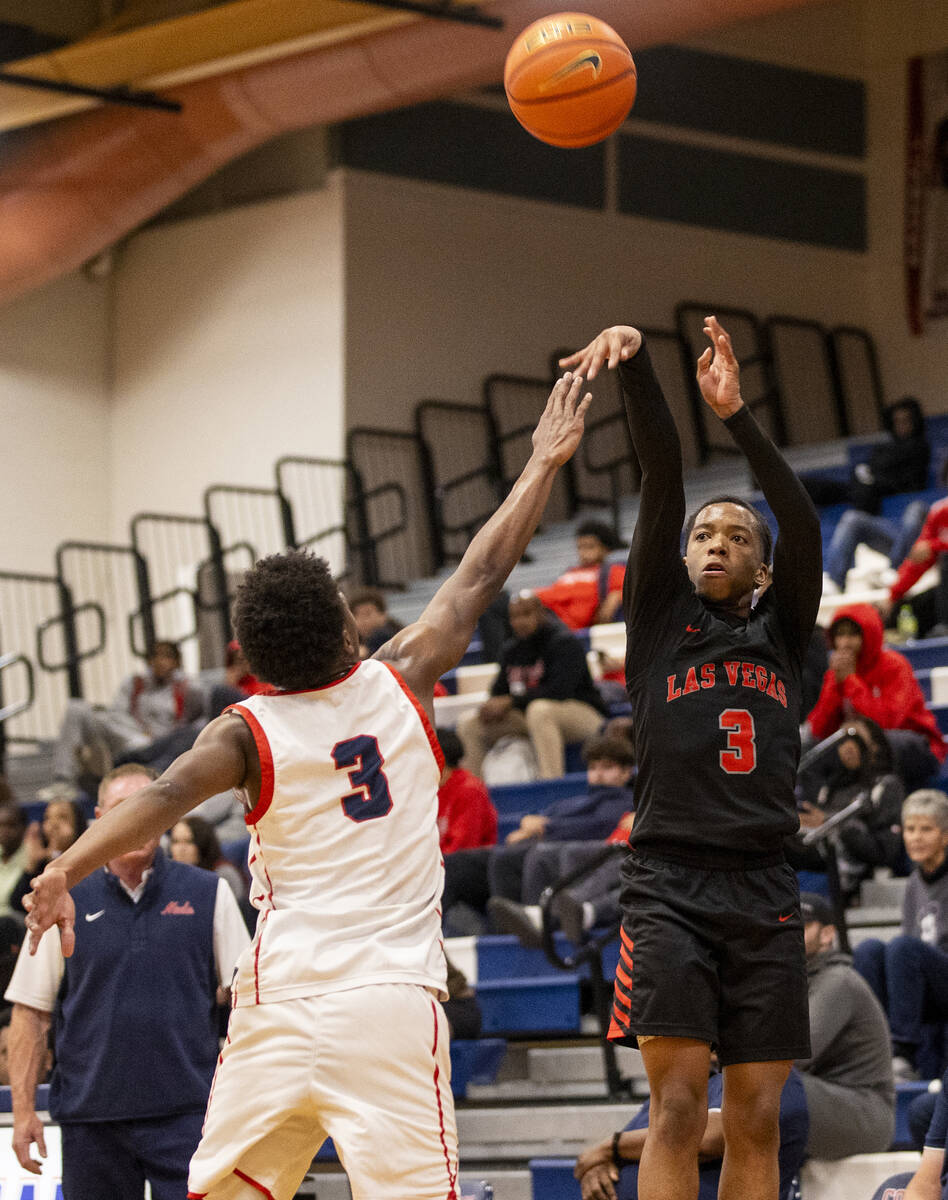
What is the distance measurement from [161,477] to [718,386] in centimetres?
1353

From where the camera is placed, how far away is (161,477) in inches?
692

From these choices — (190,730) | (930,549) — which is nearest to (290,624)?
(930,549)

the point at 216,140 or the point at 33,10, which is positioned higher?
the point at 33,10

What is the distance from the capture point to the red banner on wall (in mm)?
18375

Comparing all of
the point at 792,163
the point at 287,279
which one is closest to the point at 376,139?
the point at 287,279

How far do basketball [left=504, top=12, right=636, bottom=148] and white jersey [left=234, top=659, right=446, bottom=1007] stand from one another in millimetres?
2514

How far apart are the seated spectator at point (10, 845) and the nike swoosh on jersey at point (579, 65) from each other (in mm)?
6542

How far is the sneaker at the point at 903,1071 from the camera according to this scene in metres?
7.52

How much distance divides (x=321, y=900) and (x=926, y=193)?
15955 mm

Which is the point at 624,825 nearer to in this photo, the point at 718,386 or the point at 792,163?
the point at 718,386

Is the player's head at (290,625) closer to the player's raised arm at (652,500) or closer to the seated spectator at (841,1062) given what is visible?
the player's raised arm at (652,500)

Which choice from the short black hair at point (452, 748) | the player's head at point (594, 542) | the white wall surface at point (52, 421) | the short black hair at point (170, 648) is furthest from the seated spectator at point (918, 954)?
the white wall surface at point (52, 421)

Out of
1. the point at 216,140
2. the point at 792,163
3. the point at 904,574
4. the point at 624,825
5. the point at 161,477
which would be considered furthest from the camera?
the point at 792,163

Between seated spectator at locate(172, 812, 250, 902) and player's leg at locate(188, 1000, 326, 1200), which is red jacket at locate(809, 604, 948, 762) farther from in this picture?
player's leg at locate(188, 1000, 326, 1200)
